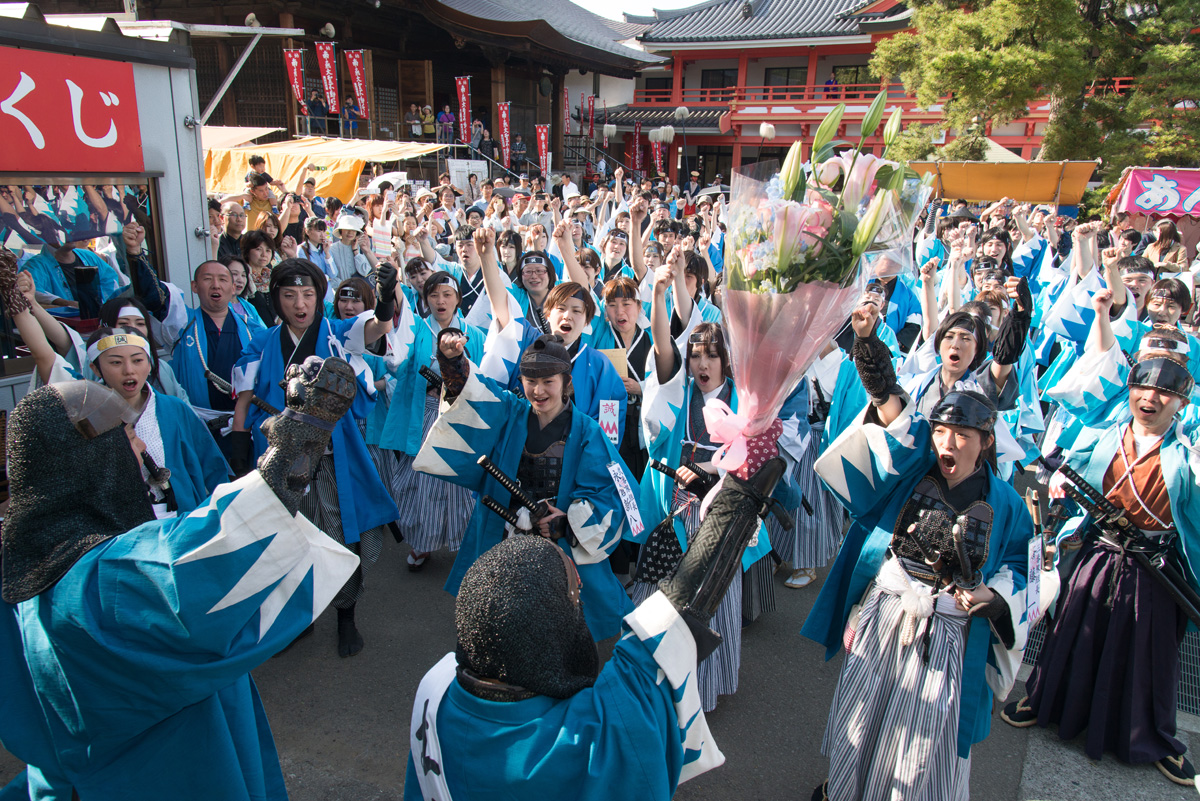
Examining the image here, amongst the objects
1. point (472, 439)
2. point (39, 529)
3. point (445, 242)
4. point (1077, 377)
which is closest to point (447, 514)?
point (472, 439)

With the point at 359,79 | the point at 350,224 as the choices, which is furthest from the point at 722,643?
the point at 359,79

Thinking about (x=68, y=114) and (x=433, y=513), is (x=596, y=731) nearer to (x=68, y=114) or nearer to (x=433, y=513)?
(x=433, y=513)

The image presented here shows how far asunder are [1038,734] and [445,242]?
343 inches

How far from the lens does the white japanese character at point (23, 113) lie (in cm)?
382

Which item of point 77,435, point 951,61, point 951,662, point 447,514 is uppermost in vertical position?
point 951,61

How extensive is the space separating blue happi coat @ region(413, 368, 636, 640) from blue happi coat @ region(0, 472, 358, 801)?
4.23 ft

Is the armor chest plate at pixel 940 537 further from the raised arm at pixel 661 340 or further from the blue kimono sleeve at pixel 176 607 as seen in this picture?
the blue kimono sleeve at pixel 176 607

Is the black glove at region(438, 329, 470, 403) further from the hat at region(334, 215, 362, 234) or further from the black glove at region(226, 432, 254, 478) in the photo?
the hat at region(334, 215, 362, 234)

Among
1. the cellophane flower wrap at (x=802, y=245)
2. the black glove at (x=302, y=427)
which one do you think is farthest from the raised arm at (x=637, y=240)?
the black glove at (x=302, y=427)

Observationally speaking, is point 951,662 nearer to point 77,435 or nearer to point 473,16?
point 77,435

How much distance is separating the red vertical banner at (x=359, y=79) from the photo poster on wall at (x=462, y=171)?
8.35 ft

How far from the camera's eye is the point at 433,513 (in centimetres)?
447

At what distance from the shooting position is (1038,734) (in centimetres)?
326

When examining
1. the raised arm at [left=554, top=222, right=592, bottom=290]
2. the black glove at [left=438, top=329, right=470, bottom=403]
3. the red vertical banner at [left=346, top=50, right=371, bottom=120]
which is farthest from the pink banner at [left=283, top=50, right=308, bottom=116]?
the black glove at [left=438, top=329, right=470, bottom=403]
